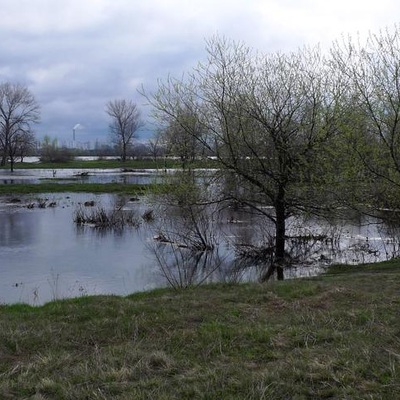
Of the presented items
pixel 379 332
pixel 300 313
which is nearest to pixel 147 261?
pixel 300 313

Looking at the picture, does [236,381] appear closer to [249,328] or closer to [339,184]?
[249,328]

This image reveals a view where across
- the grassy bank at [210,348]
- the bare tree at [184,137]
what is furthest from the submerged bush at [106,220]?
the grassy bank at [210,348]

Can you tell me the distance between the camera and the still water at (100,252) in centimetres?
1252

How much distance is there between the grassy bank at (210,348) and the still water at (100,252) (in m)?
4.75

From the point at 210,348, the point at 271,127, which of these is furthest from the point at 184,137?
the point at 210,348

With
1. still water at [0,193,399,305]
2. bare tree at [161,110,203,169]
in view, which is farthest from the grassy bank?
bare tree at [161,110,203,169]

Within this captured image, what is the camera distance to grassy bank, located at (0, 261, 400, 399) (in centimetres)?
402

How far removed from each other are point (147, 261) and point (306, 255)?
5.62 meters

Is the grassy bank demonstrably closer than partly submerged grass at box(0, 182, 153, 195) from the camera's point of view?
Yes

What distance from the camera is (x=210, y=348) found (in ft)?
16.9

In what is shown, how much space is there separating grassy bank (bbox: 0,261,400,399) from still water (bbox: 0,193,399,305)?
475 centimetres

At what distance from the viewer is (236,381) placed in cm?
409

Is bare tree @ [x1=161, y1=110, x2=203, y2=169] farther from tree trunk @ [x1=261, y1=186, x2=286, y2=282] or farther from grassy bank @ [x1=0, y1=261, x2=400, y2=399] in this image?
grassy bank @ [x1=0, y1=261, x2=400, y2=399]

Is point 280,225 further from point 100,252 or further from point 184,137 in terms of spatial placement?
point 100,252
